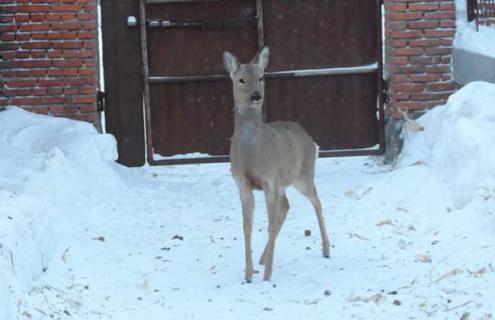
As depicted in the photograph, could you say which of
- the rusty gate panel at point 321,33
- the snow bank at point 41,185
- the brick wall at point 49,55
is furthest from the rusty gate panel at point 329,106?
the brick wall at point 49,55

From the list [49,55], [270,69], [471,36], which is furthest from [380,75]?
[49,55]

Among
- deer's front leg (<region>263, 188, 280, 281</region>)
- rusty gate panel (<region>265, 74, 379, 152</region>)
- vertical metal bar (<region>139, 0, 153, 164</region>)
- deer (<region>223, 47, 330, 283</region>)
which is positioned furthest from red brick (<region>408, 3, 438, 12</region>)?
deer's front leg (<region>263, 188, 280, 281</region>)

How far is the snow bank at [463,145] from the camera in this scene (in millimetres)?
7746

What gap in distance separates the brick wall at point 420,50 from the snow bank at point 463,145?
0.67 metres

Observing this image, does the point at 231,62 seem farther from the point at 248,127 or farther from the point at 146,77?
the point at 146,77

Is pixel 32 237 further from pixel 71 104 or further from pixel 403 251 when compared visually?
pixel 71 104

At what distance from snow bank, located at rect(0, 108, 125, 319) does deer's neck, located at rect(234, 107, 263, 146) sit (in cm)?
156

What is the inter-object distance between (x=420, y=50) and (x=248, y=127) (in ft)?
12.7

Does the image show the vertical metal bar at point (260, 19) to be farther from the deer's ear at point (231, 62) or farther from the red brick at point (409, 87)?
the deer's ear at point (231, 62)

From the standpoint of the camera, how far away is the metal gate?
35.5 feet

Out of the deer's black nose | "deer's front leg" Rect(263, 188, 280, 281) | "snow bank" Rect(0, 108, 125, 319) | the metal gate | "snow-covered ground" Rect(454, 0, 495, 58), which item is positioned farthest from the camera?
the metal gate

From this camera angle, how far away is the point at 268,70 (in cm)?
1096

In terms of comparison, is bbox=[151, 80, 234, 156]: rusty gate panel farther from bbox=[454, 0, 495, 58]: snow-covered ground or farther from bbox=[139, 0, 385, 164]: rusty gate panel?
bbox=[454, 0, 495, 58]: snow-covered ground

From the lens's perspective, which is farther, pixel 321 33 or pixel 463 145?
pixel 321 33
